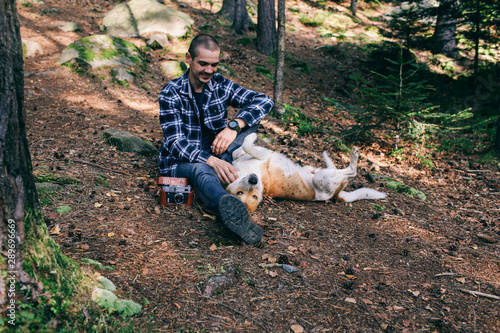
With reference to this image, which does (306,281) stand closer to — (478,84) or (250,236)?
(250,236)

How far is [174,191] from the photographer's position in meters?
3.79

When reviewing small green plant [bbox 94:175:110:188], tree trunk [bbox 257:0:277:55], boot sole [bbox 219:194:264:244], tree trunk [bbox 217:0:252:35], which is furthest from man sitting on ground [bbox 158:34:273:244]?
tree trunk [bbox 217:0:252:35]

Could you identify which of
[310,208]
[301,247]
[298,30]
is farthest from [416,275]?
[298,30]

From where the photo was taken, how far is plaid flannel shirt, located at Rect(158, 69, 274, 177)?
4.02 metres

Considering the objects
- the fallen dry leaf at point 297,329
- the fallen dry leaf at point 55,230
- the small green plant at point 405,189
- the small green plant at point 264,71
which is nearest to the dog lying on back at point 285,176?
the small green plant at point 405,189

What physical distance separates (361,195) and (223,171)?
2.20 meters

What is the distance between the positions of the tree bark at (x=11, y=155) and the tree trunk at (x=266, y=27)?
380 inches

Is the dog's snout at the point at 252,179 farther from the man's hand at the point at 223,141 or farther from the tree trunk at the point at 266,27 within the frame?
the tree trunk at the point at 266,27

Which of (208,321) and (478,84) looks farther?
(478,84)

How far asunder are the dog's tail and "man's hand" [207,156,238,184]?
5.47 ft

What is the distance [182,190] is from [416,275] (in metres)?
2.57

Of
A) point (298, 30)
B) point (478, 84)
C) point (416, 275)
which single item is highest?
point (298, 30)

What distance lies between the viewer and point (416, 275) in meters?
3.09

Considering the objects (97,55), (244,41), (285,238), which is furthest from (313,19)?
(285,238)
